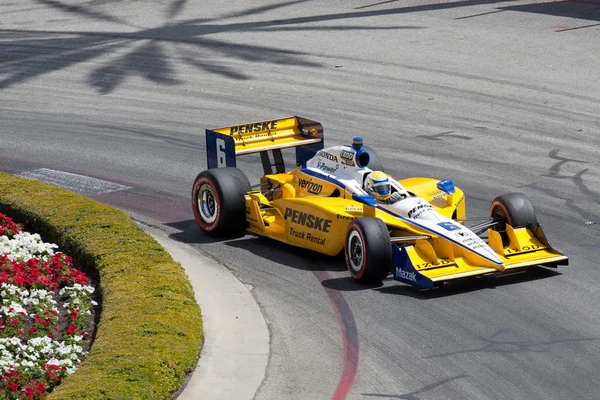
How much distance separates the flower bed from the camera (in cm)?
951

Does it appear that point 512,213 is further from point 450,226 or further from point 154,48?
point 154,48

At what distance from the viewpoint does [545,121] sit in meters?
20.8

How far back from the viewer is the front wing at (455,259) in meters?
11.8

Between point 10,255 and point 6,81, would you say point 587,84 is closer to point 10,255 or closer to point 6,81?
point 6,81

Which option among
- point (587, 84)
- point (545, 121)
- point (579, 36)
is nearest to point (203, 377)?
point (545, 121)

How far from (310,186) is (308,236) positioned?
1.11m

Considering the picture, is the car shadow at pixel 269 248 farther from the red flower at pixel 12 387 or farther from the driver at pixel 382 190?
the red flower at pixel 12 387

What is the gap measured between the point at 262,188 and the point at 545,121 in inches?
325

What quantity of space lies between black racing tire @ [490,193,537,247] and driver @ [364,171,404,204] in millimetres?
1308

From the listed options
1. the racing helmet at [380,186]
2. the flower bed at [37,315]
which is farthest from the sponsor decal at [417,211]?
the flower bed at [37,315]

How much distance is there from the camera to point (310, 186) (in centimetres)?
1416

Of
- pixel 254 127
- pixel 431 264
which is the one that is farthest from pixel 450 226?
pixel 254 127

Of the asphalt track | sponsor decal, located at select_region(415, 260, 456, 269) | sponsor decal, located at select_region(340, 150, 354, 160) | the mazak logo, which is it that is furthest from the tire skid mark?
sponsor decal, located at select_region(340, 150, 354, 160)

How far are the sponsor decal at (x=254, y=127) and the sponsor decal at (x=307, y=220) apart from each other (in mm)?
2030
